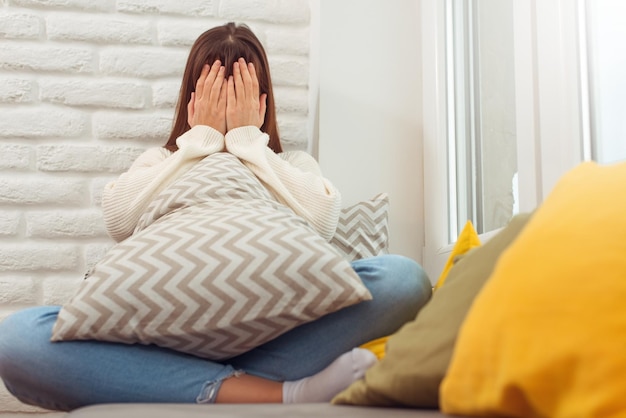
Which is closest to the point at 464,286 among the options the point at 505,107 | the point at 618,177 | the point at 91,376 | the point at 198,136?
the point at 618,177

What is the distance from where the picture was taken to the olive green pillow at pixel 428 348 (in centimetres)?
86

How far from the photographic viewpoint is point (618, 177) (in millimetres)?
813

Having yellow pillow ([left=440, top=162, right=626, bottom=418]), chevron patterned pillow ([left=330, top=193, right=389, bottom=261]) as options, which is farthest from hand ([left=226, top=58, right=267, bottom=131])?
yellow pillow ([left=440, top=162, right=626, bottom=418])

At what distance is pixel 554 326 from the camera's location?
65cm

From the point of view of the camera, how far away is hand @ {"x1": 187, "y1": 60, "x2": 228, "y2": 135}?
1.95 meters

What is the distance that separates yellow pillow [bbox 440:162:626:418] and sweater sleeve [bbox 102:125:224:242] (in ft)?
3.55

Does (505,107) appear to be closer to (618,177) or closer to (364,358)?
(364,358)

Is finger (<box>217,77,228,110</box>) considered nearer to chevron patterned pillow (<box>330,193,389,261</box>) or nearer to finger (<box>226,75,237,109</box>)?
finger (<box>226,75,237,109</box>)

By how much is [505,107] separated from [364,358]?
723 millimetres

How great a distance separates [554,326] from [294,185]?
117cm

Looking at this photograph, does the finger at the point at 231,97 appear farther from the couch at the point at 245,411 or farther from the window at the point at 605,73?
the couch at the point at 245,411

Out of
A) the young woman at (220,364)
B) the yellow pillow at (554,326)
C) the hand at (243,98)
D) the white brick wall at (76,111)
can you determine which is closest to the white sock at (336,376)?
the young woman at (220,364)

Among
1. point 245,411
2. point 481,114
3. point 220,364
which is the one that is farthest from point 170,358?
point 481,114

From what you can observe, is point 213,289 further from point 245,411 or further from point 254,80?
point 254,80
